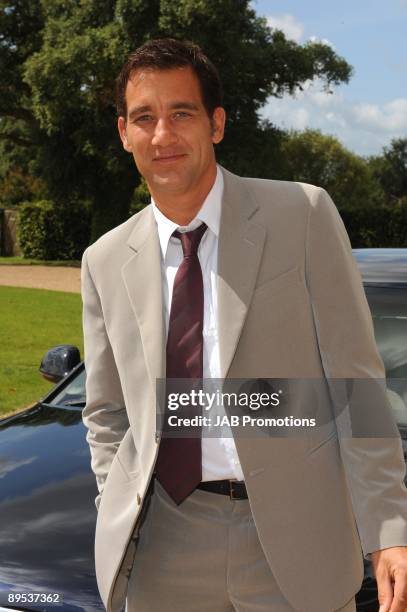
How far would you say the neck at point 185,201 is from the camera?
2.16 m

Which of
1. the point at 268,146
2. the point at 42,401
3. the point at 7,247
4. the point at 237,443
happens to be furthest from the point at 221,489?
the point at 7,247

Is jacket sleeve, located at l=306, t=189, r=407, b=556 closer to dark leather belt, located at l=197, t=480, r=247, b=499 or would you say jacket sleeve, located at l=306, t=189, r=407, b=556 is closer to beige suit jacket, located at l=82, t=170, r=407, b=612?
beige suit jacket, located at l=82, t=170, r=407, b=612

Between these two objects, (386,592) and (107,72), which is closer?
(386,592)

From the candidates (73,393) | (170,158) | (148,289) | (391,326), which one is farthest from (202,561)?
(73,393)

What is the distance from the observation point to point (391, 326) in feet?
11.4

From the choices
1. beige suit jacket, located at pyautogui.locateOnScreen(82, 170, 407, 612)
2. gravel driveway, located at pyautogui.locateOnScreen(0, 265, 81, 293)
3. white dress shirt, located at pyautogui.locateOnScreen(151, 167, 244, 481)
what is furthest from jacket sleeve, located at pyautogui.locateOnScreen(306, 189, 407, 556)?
gravel driveway, located at pyautogui.locateOnScreen(0, 265, 81, 293)

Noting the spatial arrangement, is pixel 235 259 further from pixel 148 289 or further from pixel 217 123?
pixel 217 123

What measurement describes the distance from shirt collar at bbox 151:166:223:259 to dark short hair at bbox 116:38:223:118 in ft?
0.60

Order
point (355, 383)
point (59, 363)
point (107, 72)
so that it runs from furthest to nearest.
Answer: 1. point (107, 72)
2. point (59, 363)
3. point (355, 383)

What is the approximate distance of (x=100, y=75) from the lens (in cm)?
2658

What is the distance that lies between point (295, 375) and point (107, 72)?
84.2ft

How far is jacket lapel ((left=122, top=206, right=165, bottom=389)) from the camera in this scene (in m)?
2.05

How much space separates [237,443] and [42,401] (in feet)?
6.83

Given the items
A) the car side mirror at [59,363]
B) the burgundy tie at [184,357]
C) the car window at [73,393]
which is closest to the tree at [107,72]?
the car side mirror at [59,363]
